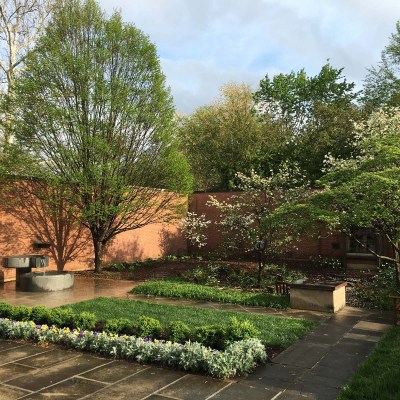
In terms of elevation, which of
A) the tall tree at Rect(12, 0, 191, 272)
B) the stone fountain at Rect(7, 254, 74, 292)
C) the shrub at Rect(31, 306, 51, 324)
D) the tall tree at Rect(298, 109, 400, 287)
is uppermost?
the tall tree at Rect(12, 0, 191, 272)

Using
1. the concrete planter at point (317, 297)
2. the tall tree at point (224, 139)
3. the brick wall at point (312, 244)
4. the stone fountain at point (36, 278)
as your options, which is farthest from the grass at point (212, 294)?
the tall tree at point (224, 139)

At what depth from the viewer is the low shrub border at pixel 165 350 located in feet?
16.5

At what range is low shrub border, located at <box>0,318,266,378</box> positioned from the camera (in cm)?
502


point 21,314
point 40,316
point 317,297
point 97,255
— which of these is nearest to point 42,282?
point 97,255

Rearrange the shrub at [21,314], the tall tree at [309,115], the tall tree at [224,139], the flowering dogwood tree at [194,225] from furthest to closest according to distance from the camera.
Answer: the tall tree at [224,139] < the tall tree at [309,115] < the flowering dogwood tree at [194,225] < the shrub at [21,314]

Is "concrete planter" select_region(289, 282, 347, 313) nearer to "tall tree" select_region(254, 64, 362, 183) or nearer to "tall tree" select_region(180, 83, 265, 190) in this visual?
"tall tree" select_region(254, 64, 362, 183)

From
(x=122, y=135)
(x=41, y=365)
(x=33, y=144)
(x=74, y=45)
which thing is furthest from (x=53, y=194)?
(x=41, y=365)

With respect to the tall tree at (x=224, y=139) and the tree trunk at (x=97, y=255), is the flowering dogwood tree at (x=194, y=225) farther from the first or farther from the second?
the tall tree at (x=224, y=139)

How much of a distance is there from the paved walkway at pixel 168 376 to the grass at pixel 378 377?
151 millimetres

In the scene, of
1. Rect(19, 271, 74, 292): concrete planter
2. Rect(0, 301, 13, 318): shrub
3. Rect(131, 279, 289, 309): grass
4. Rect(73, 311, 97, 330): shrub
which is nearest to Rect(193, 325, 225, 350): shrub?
Rect(73, 311, 97, 330): shrub

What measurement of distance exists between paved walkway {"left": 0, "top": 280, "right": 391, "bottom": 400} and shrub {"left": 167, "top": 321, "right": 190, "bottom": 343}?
2.61ft

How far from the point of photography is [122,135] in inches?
559

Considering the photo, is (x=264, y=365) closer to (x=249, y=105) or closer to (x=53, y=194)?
(x=53, y=194)

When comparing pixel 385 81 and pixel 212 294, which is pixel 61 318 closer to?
pixel 212 294
